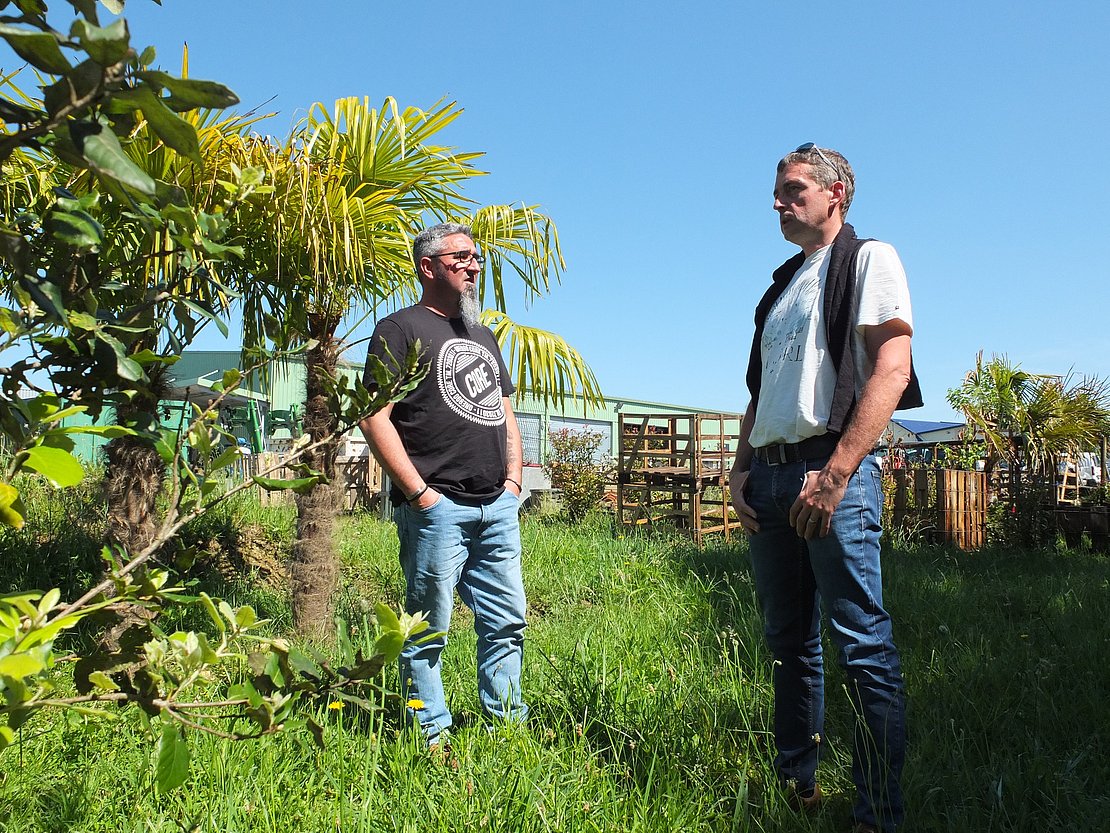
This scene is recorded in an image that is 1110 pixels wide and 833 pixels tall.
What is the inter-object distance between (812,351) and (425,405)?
134 cm

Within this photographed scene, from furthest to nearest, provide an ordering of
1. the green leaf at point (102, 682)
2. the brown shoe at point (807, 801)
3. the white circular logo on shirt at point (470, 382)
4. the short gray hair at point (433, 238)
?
the short gray hair at point (433, 238)
the white circular logo on shirt at point (470, 382)
the brown shoe at point (807, 801)
the green leaf at point (102, 682)

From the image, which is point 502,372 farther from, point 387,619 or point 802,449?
point 387,619

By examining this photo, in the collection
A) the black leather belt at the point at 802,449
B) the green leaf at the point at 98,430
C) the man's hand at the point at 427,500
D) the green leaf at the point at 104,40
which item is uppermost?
the green leaf at the point at 104,40

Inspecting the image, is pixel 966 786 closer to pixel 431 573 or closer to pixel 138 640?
pixel 431 573

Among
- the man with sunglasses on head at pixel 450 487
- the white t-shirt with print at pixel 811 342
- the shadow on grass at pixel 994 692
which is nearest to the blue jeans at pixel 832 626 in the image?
the white t-shirt with print at pixel 811 342

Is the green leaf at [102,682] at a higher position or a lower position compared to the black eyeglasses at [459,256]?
lower

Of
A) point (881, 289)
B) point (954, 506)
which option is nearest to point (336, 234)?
point (881, 289)

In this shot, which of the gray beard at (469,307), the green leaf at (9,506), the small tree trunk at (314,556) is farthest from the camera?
the small tree trunk at (314,556)

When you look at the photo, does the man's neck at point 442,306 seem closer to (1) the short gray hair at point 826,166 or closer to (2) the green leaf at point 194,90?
(1) the short gray hair at point 826,166

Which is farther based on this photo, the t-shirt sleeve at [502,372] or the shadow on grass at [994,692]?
the t-shirt sleeve at [502,372]

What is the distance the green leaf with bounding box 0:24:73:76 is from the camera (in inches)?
24.1

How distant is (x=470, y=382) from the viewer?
304cm

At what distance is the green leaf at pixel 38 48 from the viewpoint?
0.61 meters

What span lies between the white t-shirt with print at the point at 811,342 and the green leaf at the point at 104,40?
1.89 meters
